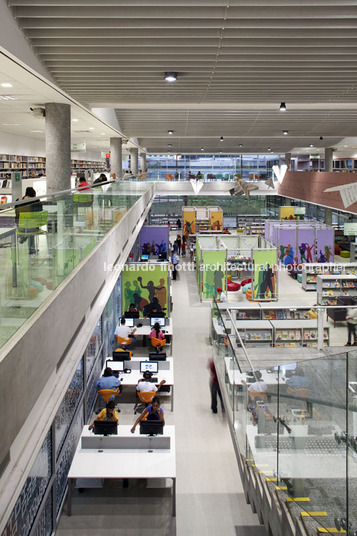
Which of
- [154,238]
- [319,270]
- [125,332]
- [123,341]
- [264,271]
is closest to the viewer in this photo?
[123,341]

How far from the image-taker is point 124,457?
7535 mm

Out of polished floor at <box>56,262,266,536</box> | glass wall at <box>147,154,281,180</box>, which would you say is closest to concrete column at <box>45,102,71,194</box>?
polished floor at <box>56,262,266,536</box>

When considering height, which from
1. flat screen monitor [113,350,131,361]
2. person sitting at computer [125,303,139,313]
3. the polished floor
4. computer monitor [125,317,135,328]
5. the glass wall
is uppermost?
the glass wall

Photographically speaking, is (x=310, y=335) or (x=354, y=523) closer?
(x=354, y=523)

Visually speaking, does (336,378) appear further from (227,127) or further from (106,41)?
(227,127)

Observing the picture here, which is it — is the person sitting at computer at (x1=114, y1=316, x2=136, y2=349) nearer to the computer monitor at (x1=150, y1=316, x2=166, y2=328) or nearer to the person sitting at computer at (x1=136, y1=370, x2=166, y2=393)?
the computer monitor at (x1=150, y1=316, x2=166, y2=328)

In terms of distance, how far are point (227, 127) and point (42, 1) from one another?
1734cm

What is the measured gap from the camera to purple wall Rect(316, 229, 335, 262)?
2253cm

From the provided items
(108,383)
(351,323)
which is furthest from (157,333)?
(351,323)

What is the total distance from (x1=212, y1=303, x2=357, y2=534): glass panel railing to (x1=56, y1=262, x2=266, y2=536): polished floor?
1.38 meters

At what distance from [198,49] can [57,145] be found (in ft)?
15.1

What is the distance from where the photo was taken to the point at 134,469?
719cm

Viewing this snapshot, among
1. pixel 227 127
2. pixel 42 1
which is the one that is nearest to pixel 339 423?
pixel 42 1

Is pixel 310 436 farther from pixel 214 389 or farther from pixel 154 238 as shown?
pixel 154 238
